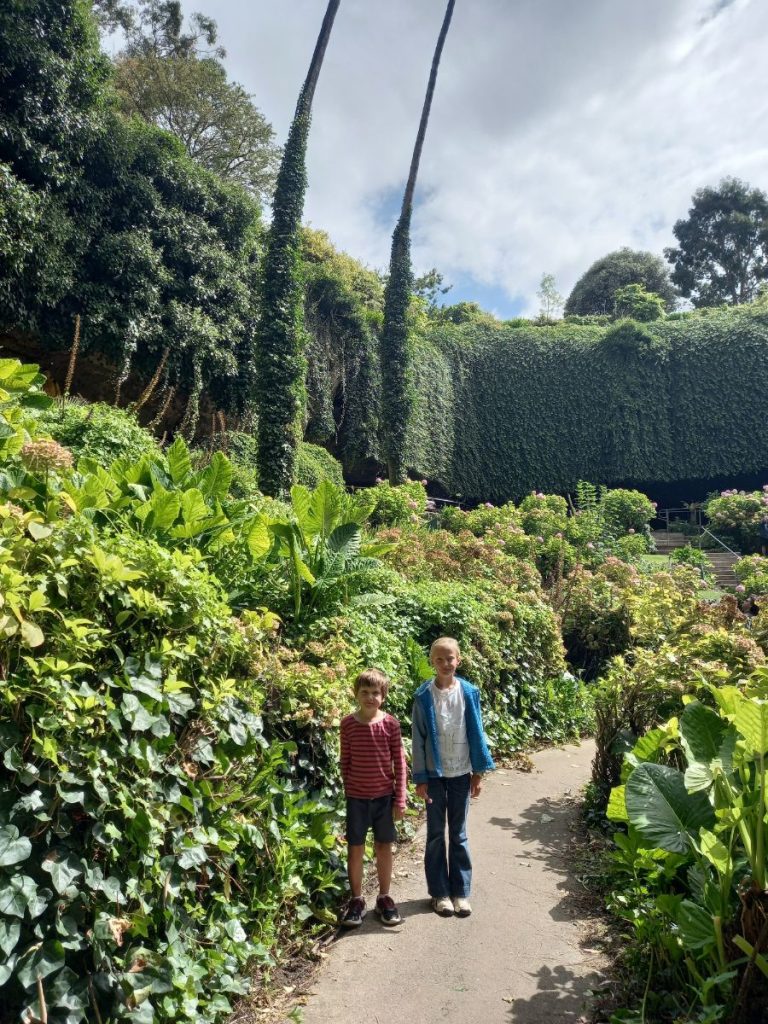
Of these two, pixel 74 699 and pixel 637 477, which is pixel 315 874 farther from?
pixel 637 477

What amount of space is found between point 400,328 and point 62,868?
19194 mm

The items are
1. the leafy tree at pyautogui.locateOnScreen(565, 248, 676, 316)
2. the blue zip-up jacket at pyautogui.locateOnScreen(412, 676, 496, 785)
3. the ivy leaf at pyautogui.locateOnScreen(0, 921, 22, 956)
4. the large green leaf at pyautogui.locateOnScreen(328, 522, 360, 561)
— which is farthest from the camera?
the leafy tree at pyautogui.locateOnScreen(565, 248, 676, 316)

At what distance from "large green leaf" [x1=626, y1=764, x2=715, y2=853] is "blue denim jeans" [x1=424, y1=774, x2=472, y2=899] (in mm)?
1028

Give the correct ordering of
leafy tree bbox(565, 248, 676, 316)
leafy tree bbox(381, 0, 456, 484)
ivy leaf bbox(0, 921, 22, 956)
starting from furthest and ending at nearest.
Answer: leafy tree bbox(565, 248, 676, 316) < leafy tree bbox(381, 0, 456, 484) < ivy leaf bbox(0, 921, 22, 956)

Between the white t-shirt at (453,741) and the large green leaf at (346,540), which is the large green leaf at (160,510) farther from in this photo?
the white t-shirt at (453,741)

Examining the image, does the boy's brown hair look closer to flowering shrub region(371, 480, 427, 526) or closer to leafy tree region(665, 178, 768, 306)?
flowering shrub region(371, 480, 427, 526)

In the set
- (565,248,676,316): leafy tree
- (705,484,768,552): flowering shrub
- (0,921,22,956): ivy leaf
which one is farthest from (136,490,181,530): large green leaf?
(565,248,676,316): leafy tree

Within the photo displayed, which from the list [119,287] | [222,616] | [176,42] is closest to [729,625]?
[222,616]

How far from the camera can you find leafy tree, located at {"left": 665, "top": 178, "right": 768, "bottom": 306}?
40656 millimetres

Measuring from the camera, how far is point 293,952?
9.45 ft

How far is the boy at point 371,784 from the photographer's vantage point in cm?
318

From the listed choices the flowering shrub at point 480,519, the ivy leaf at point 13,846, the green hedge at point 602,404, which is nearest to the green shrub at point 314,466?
the flowering shrub at point 480,519

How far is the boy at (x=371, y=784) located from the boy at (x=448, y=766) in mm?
215

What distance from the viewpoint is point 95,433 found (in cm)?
649
